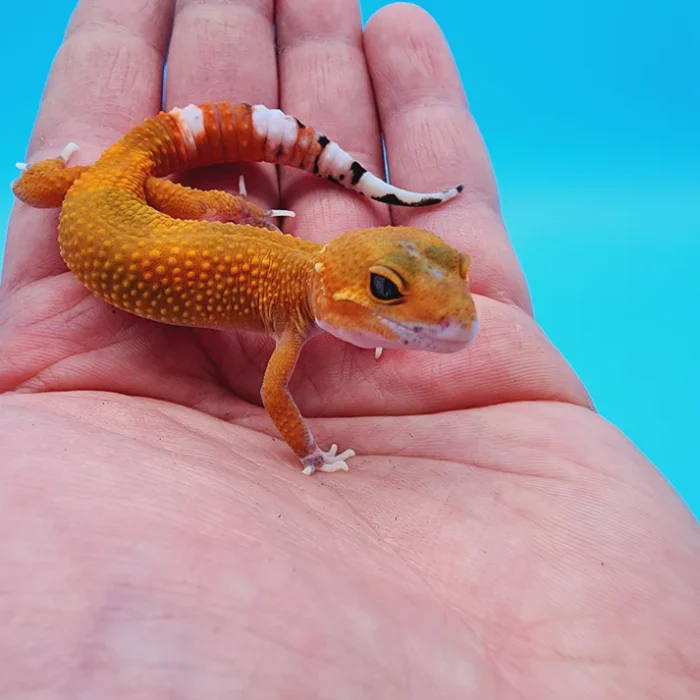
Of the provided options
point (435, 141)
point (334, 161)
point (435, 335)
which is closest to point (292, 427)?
point (435, 335)

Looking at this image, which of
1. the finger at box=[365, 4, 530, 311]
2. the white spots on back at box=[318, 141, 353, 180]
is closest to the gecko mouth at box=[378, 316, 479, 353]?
the finger at box=[365, 4, 530, 311]

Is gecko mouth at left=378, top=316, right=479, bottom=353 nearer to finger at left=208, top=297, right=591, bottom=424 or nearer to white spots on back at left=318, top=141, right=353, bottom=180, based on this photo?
finger at left=208, top=297, right=591, bottom=424

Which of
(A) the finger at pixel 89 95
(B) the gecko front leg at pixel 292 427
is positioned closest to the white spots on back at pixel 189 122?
(A) the finger at pixel 89 95

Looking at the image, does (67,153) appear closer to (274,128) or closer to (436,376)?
(274,128)

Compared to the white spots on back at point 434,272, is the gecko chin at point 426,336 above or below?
below

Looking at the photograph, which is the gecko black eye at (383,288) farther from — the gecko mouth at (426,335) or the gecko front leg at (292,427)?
the gecko front leg at (292,427)

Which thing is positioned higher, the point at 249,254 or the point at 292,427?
the point at 249,254

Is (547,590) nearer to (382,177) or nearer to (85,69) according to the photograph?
(382,177)
